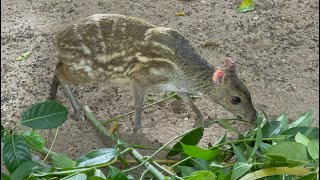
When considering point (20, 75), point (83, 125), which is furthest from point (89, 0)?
point (83, 125)

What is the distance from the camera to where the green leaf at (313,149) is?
2201mm

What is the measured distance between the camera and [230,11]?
4020 mm

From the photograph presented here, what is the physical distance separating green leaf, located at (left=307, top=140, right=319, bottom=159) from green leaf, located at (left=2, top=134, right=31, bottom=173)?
3.51 ft

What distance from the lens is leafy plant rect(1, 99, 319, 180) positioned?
2223 mm

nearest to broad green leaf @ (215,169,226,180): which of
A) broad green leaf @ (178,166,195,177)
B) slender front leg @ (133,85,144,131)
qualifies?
broad green leaf @ (178,166,195,177)

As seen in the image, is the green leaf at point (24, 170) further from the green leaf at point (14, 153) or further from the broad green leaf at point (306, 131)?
the broad green leaf at point (306, 131)

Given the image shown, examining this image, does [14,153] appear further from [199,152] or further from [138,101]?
[138,101]

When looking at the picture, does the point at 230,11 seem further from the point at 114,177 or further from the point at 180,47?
the point at 114,177

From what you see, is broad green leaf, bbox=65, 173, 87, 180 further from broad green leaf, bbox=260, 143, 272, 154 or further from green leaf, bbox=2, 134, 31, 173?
broad green leaf, bbox=260, 143, 272, 154

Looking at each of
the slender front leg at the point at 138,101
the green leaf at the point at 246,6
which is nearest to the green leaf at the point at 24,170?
the slender front leg at the point at 138,101

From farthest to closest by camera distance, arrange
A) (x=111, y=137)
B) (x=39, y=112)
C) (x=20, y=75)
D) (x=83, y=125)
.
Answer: (x=20, y=75), (x=83, y=125), (x=111, y=137), (x=39, y=112)

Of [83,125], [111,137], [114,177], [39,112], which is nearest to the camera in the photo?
[114,177]

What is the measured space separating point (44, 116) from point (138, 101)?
0.78 m

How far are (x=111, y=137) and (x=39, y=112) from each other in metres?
0.61
